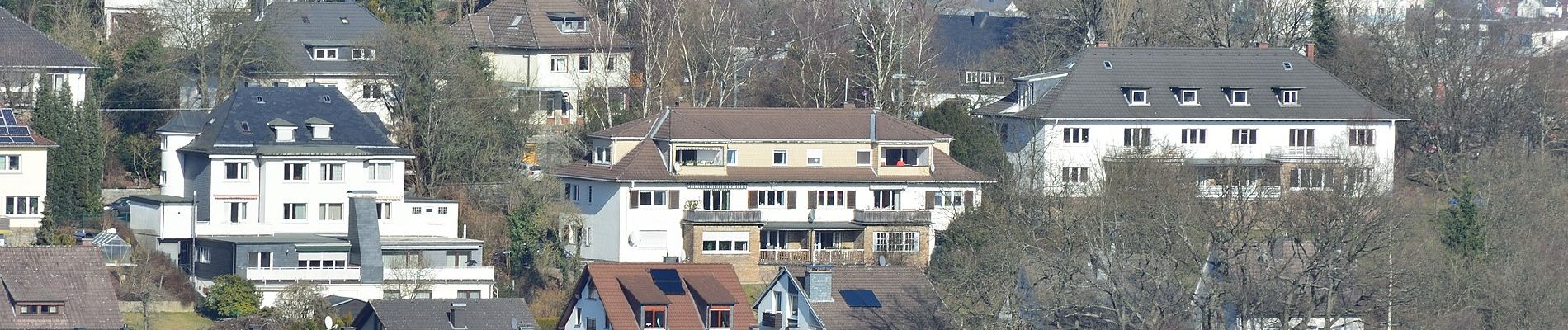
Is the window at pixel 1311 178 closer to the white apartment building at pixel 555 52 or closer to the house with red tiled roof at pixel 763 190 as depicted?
the house with red tiled roof at pixel 763 190

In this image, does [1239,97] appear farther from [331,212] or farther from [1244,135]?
[331,212]

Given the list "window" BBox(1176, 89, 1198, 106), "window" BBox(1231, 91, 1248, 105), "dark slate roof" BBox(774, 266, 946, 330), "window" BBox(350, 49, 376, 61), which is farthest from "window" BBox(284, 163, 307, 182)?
"window" BBox(1231, 91, 1248, 105)

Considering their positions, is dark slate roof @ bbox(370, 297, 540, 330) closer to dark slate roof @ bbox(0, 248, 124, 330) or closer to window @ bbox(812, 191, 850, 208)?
dark slate roof @ bbox(0, 248, 124, 330)

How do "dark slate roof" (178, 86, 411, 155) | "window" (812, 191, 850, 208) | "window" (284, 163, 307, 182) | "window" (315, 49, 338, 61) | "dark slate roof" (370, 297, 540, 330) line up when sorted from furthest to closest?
1. "window" (315, 49, 338, 61)
2. "window" (812, 191, 850, 208)
3. "dark slate roof" (178, 86, 411, 155)
4. "window" (284, 163, 307, 182)
5. "dark slate roof" (370, 297, 540, 330)

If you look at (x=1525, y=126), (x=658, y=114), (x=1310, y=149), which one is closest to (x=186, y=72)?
(x=658, y=114)

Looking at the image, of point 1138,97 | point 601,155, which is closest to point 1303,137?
point 1138,97

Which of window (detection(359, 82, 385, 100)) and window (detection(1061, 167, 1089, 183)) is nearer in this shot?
window (detection(1061, 167, 1089, 183))
